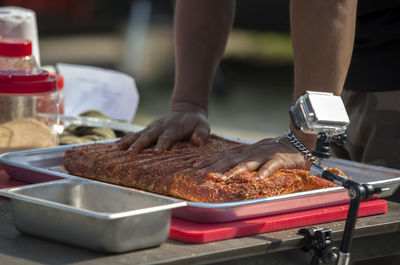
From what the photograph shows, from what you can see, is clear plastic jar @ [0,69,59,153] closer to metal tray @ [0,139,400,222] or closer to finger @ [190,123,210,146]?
metal tray @ [0,139,400,222]

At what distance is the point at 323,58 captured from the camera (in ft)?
4.81

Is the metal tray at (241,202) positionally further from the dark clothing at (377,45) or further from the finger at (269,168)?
the dark clothing at (377,45)

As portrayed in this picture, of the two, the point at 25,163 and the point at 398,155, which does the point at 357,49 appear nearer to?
the point at 398,155

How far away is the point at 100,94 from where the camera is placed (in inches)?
92.7

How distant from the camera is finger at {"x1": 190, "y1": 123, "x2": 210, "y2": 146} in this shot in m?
1.72

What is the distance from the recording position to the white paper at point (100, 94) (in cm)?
235

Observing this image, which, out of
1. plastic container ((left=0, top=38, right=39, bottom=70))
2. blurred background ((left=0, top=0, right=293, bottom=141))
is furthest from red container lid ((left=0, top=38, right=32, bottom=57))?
blurred background ((left=0, top=0, right=293, bottom=141))

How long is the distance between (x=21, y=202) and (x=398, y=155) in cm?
105

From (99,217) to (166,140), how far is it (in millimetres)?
584

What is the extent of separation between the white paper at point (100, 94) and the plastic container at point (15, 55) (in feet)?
1.35

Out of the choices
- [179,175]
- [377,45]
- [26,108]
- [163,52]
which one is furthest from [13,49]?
[163,52]

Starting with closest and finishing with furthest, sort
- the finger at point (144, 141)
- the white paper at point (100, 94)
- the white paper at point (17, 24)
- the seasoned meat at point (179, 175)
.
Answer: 1. the seasoned meat at point (179, 175)
2. the finger at point (144, 141)
3. the white paper at point (17, 24)
4. the white paper at point (100, 94)

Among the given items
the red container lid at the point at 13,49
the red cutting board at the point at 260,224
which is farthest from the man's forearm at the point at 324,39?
the red container lid at the point at 13,49

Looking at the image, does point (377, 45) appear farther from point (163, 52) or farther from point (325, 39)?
point (163, 52)
